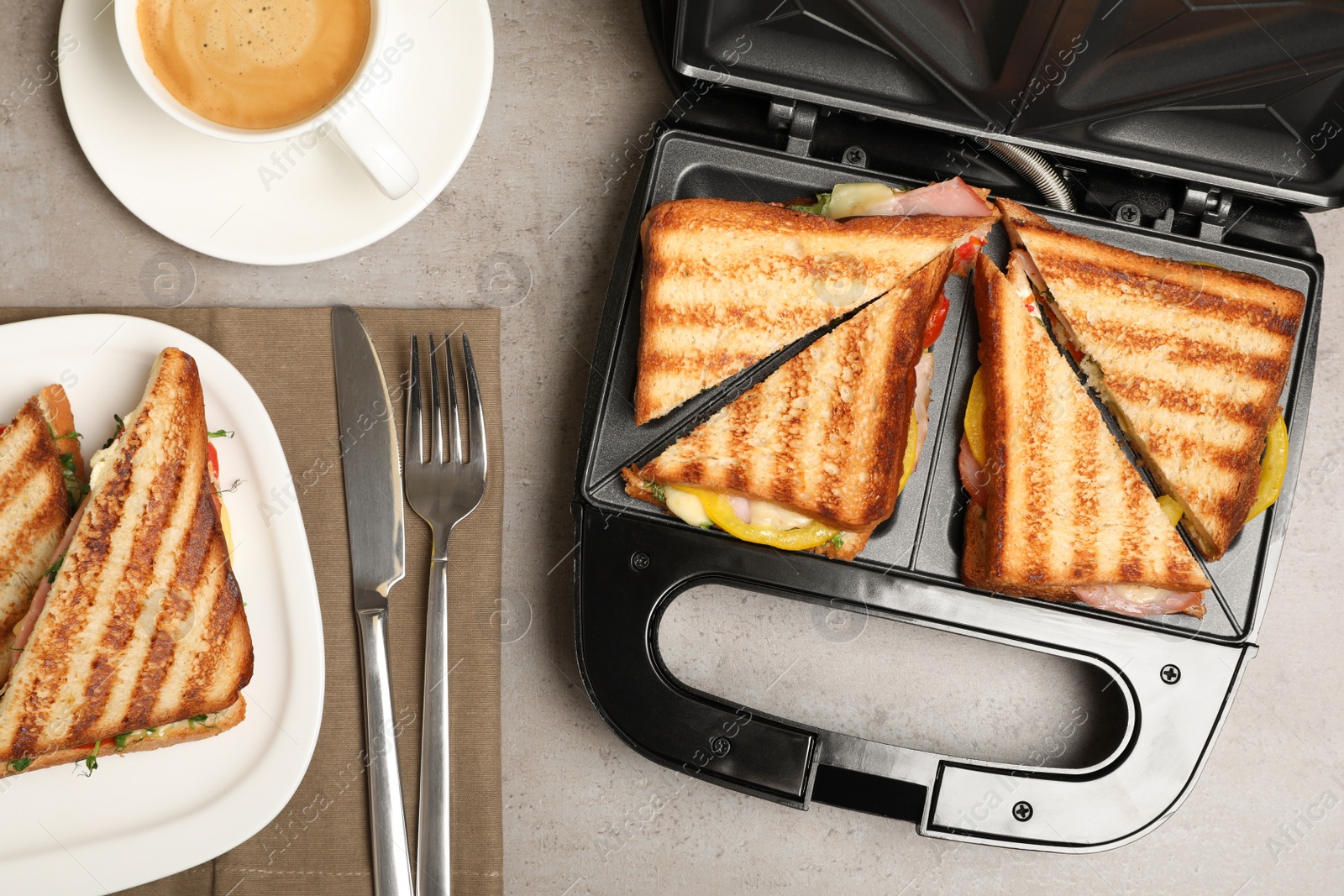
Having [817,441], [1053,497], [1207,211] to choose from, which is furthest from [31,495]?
[1207,211]

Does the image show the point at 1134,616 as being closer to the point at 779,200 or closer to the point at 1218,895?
the point at 1218,895

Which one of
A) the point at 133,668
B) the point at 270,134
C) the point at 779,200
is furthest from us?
the point at 779,200

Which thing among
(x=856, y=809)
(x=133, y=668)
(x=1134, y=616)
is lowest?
(x=856, y=809)

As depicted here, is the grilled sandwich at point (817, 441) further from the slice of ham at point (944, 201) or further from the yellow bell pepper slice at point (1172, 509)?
the yellow bell pepper slice at point (1172, 509)

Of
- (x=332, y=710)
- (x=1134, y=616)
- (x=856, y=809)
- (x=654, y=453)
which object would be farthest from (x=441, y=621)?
(x=1134, y=616)

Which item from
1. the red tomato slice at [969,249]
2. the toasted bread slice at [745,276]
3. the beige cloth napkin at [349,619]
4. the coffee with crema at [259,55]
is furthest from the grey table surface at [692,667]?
the red tomato slice at [969,249]

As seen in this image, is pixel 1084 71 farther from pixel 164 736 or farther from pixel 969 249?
pixel 164 736
